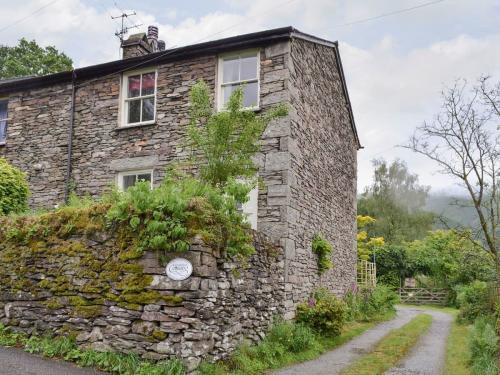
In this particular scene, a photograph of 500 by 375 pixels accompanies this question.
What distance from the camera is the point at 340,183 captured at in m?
15.6

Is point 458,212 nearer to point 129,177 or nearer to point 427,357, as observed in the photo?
point 427,357

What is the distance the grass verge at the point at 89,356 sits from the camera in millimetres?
6195

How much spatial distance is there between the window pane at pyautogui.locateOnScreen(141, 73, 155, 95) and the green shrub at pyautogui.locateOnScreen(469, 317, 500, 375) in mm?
9375

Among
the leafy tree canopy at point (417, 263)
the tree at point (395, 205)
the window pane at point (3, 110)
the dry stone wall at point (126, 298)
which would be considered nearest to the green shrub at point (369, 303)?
the dry stone wall at point (126, 298)

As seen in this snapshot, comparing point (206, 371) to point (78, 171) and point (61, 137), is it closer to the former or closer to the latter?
point (78, 171)

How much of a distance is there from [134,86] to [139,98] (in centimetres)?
52

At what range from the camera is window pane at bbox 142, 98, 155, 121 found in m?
12.5

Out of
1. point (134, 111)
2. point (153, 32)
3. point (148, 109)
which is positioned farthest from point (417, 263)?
point (134, 111)

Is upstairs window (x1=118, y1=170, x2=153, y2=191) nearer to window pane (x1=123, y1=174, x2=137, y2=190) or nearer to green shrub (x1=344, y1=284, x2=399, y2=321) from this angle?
window pane (x1=123, y1=174, x2=137, y2=190)

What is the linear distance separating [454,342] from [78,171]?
1082 cm

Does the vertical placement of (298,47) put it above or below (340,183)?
above

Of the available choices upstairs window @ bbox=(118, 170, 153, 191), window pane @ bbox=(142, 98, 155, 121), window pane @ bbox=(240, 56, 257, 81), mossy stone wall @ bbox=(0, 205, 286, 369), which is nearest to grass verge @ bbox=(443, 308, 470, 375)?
mossy stone wall @ bbox=(0, 205, 286, 369)

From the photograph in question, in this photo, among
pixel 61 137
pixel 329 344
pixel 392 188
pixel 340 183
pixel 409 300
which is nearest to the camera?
pixel 329 344

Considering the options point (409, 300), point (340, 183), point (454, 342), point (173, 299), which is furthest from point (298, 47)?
point (409, 300)
